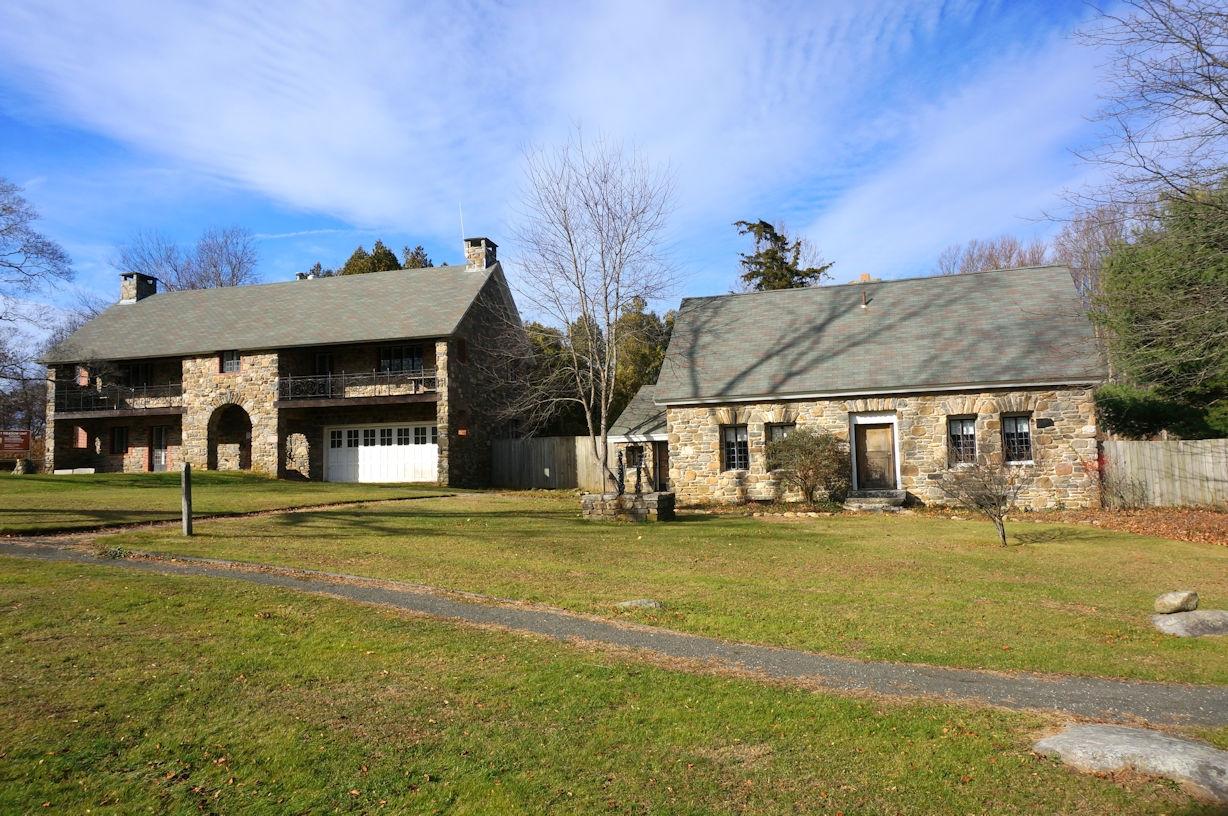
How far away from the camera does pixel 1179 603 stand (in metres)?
9.10

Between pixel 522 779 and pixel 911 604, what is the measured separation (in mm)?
6470

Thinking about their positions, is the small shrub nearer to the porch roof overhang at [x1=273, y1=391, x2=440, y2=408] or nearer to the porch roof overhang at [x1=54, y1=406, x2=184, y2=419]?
the porch roof overhang at [x1=273, y1=391, x2=440, y2=408]

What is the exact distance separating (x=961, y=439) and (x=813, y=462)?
395 cm

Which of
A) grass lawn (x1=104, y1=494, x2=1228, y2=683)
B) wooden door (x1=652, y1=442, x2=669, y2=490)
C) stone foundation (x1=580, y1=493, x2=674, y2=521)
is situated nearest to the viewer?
Answer: grass lawn (x1=104, y1=494, x2=1228, y2=683)

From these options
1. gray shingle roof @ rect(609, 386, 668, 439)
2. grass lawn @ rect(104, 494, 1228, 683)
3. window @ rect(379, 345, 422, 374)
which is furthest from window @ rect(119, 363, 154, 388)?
grass lawn @ rect(104, 494, 1228, 683)

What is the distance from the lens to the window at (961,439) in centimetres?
2094

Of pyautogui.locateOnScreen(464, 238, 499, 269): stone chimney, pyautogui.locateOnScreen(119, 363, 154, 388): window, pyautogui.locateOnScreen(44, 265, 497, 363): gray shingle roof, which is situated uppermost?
pyautogui.locateOnScreen(464, 238, 499, 269): stone chimney

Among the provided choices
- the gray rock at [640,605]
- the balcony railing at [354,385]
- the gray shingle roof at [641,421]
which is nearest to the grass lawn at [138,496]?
the balcony railing at [354,385]

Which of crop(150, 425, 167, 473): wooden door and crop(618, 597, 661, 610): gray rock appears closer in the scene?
crop(618, 597, 661, 610): gray rock

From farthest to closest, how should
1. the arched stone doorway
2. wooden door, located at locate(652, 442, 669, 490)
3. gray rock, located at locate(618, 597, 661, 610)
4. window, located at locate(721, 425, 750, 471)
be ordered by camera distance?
the arched stone doorway → wooden door, located at locate(652, 442, 669, 490) → window, located at locate(721, 425, 750, 471) → gray rock, located at locate(618, 597, 661, 610)

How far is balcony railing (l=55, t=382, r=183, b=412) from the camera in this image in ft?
105

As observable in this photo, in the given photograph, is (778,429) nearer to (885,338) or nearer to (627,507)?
(885,338)

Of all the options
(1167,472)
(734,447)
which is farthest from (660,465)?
(1167,472)

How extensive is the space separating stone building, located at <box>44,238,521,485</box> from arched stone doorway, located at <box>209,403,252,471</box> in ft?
0.16
